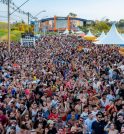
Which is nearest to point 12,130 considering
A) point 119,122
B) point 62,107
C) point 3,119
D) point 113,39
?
point 3,119

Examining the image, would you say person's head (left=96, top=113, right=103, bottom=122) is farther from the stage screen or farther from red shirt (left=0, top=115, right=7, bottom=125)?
the stage screen

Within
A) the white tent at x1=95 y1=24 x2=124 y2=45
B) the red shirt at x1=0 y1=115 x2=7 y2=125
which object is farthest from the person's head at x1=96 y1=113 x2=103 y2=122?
the white tent at x1=95 y1=24 x2=124 y2=45

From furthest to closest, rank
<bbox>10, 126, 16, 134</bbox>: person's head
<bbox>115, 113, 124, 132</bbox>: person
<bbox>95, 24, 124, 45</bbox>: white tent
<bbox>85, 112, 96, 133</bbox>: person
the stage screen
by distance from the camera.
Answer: the stage screen, <bbox>95, 24, 124, 45</bbox>: white tent, <bbox>10, 126, 16, 134</bbox>: person's head, <bbox>85, 112, 96, 133</bbox>: person, <bbox>115, 113, 124, 132</bbox>: person

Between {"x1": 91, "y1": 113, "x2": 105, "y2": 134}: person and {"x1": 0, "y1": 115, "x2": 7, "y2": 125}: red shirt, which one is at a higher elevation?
{"x1": 91, "y1": 113, "x2": 105, "y2": 134}: person

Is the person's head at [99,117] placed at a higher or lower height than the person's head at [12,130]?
higher

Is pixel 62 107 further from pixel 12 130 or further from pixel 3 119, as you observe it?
pixel 12 130

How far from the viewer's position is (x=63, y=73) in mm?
23734

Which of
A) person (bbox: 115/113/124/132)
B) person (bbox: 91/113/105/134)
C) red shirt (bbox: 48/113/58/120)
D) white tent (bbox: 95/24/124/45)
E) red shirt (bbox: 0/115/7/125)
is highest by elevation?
white tent (bbox: 95/24/124/45)

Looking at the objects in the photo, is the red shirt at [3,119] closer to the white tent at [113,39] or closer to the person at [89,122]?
the person at [89,122]

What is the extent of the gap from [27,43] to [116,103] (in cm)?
3483

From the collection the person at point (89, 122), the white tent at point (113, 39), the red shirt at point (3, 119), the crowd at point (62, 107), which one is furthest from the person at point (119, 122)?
the white tent at point (113, 39)

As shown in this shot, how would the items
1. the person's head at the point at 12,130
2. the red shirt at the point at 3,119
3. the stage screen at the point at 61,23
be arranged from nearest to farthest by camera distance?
the person's head at the point at 12,130 < the red shirt at the point at 3,119 < the stage screen at the point at 61,23

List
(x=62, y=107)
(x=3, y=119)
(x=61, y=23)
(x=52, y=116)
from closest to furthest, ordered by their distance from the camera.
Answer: (x=52, y=116) < (x=3, y=119) < (x=62, y=107) < (x=61, y=23)

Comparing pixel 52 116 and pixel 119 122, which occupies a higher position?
pixel 119 122
